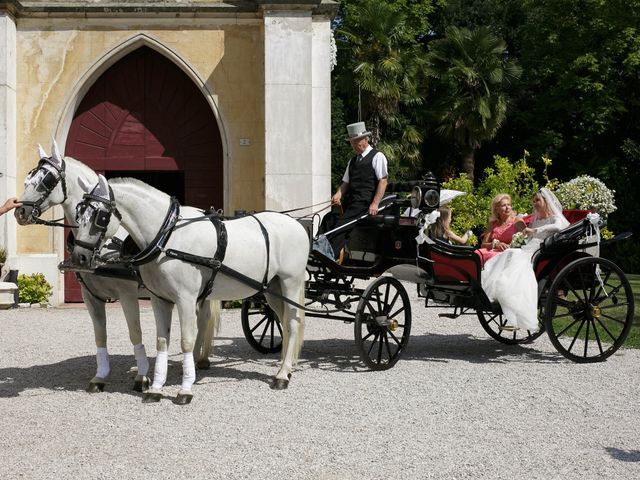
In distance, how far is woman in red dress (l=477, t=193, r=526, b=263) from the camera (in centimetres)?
866

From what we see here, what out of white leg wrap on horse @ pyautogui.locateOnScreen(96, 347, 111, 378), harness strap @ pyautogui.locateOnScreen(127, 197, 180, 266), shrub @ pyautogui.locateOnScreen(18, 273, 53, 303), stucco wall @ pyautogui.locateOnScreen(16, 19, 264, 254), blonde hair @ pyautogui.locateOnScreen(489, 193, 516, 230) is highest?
stucco wall @ pyautogui.locateOnScreen(16, 19, 264, 254)

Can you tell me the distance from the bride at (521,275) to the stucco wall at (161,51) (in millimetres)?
6913

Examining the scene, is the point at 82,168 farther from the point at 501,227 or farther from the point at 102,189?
the point at 501,227

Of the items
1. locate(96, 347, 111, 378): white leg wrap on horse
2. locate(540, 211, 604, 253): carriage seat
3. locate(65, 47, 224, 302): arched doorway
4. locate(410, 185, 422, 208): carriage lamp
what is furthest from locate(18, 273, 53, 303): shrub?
locate(540, 211, 604, 253): carriage seat

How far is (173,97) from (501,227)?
320 inches

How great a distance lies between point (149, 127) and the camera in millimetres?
15062

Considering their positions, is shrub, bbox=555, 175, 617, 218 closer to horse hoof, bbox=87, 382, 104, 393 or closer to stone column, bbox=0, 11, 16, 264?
stone column, bbox=0, 11, 16, 264

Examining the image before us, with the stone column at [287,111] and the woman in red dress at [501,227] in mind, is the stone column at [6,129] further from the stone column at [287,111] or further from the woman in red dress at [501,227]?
the woman in red dress at [501,227]

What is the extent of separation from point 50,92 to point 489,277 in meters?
9.67

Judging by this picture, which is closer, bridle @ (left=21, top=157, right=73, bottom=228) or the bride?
bridle @ (left=21, top=157, right=73, bottom=228)

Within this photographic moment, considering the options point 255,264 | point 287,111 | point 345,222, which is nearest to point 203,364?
point 255,264

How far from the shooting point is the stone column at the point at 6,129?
13875mm

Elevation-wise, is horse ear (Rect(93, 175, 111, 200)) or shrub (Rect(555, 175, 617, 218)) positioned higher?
shrub (Rect(555, 175, 617, 218))

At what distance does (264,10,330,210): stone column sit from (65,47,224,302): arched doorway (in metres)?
1.63
